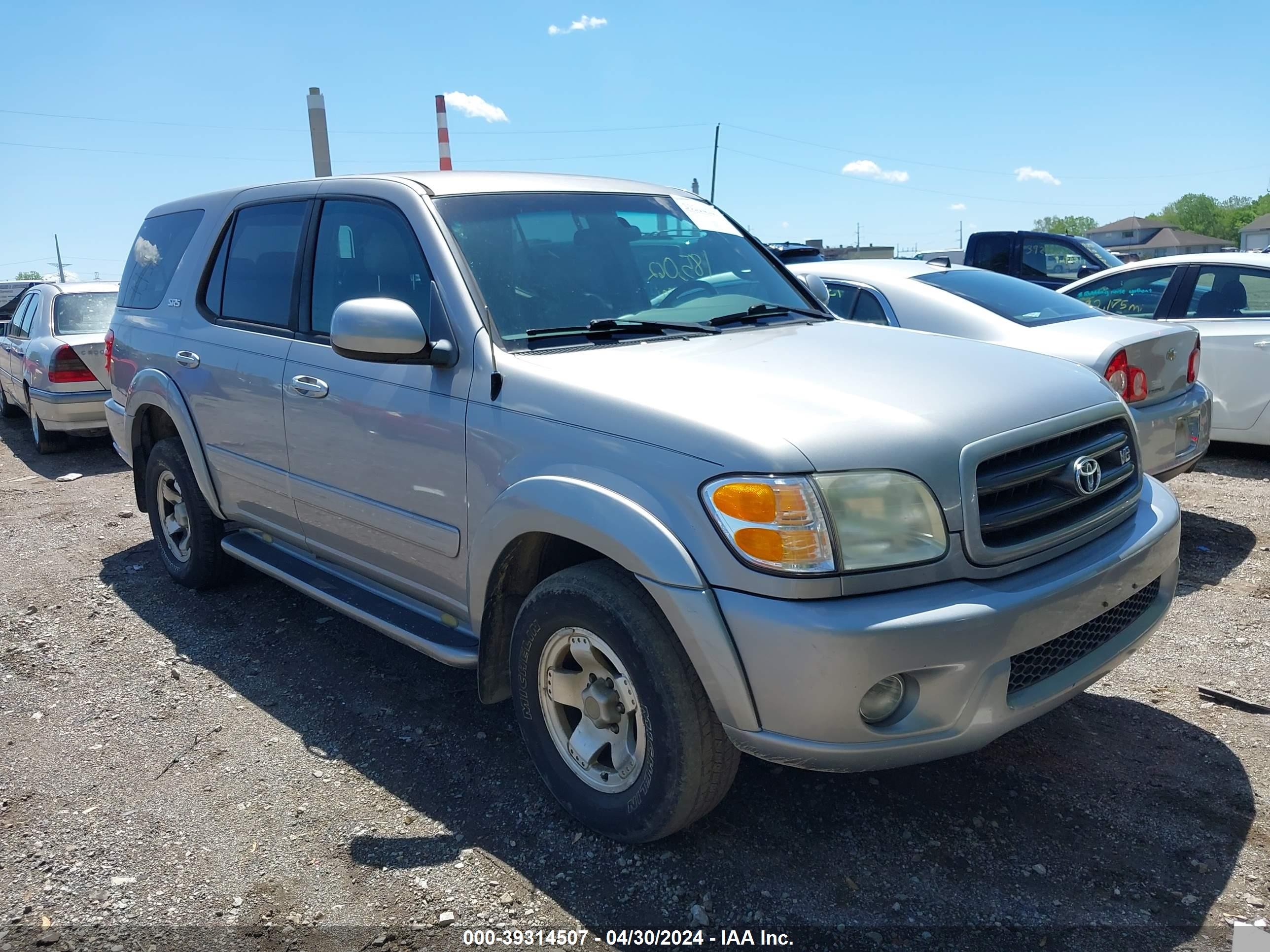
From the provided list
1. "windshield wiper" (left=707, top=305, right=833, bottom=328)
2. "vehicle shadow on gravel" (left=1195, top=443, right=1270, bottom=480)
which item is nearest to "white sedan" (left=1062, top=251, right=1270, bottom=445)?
"vehicle shadow on gravel" (left=1195, top=443, right=1270, bottom=480)

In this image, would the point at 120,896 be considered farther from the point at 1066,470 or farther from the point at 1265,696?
the point at 1265,696

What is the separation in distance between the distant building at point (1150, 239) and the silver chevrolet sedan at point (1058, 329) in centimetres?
6825

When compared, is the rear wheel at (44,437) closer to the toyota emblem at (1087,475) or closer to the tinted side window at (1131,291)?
the tinted side window at (1131,291)

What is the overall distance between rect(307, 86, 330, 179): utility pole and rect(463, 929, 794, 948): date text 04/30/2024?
1430cm

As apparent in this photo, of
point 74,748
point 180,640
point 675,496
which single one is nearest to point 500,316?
point 675,496

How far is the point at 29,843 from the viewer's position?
2994mm

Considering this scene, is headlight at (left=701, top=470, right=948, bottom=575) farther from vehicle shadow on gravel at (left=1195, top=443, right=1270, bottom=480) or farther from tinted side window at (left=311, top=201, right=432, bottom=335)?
vehicle shadow on gravel at (left=1195, top=443, right=1270, bottom=480)

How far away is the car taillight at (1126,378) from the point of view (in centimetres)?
491

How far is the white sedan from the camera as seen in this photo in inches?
265

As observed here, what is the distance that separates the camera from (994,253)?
1324 centimetres

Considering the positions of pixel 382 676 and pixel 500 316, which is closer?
pixel 500 316

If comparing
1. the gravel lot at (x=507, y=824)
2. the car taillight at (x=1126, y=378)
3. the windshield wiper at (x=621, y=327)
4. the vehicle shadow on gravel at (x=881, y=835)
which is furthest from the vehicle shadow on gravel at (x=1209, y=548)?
the windshield wiper at (x=621, y=327)

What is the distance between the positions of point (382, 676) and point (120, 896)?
1.47 metres

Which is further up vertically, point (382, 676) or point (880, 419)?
point (880, 419)
